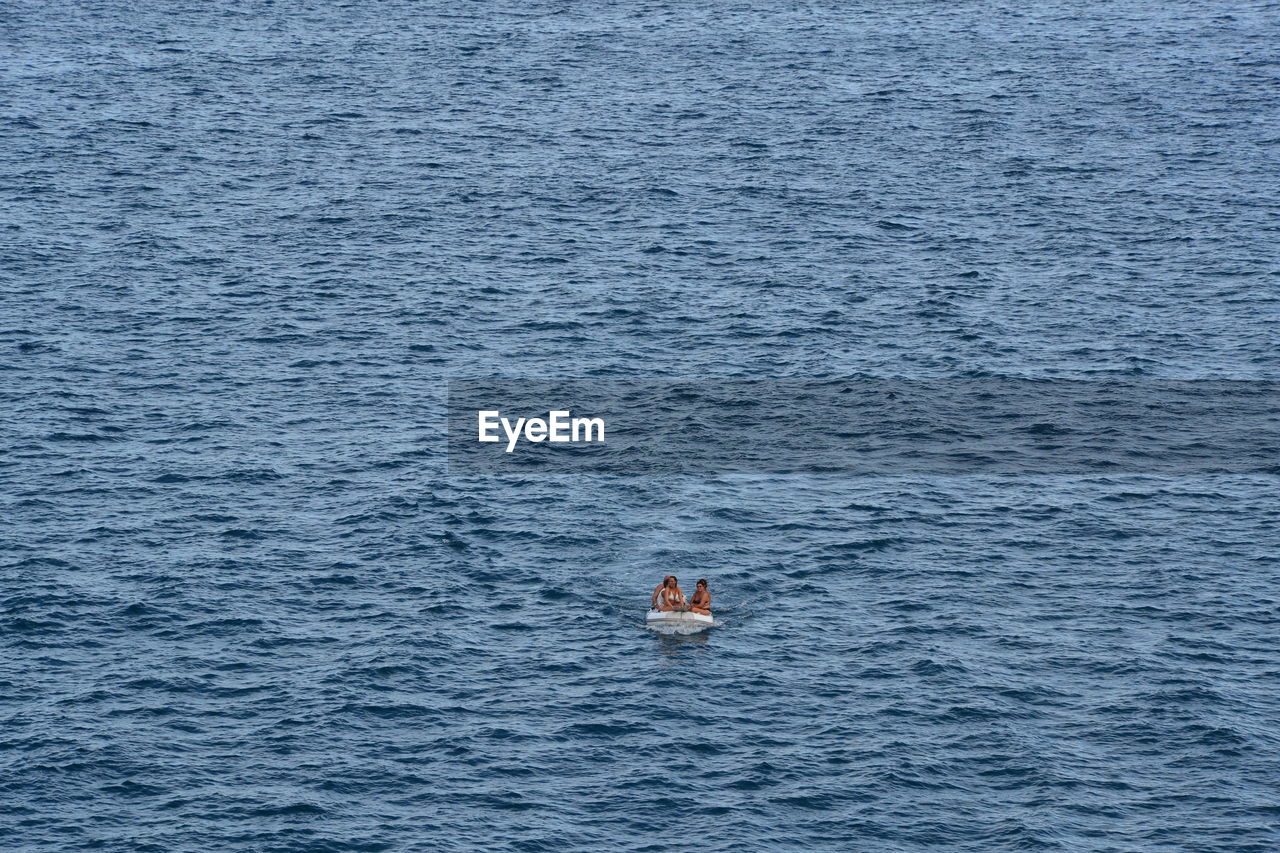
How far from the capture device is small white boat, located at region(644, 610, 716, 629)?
88500mm

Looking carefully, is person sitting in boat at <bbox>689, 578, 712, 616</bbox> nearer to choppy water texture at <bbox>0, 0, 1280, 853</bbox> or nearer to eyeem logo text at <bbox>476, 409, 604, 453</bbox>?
choppy water texture at <bbox>0, 0, 1280, 853</bbox>

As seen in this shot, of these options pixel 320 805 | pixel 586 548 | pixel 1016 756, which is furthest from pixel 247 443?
pixel 1016 756

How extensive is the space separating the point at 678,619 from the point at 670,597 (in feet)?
4.19

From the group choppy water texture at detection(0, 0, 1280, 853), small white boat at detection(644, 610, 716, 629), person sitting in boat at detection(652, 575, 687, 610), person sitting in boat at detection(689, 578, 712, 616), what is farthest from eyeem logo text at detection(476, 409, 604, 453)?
small white boat at detection(644, 610, 716, 629)

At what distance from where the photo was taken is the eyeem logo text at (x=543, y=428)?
112m

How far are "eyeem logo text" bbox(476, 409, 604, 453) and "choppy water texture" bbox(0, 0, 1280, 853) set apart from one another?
3.07 metres

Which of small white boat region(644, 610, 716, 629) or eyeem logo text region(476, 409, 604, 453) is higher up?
eyeem logo text region(476, 409, 604, 453)

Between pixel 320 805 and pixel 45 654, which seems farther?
pixel 45 654

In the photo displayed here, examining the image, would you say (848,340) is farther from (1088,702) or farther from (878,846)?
(878,846)

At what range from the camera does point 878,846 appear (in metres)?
73.9

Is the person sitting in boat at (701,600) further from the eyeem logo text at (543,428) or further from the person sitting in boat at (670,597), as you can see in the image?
the eyeem logo text at (543,428)

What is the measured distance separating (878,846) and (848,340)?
55.4 meters

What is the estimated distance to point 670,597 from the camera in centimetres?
8925

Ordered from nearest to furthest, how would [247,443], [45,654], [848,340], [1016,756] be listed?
[1016,756], [45,654], [247,443], [848,340]
